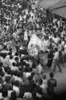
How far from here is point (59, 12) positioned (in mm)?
17812

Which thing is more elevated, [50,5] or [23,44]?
[50,5]

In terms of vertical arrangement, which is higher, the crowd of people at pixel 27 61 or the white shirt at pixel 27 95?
the crowd of people at pixel 27 61

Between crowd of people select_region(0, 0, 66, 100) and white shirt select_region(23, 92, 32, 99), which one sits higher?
crowd of people select_region(0, 0, 66, 100)

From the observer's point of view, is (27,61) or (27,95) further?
(27,61)

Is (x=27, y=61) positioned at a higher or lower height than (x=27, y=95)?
higher

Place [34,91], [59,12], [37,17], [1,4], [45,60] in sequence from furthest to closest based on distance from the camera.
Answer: [1,4] < [37,17] < [59,12] < [45,60] < [34,91]

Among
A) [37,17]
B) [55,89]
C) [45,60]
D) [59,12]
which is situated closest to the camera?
[55,89]

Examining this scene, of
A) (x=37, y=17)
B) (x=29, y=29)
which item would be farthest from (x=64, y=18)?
(x=29, y=29)

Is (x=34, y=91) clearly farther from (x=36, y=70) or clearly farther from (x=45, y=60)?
(x=45, y=60)

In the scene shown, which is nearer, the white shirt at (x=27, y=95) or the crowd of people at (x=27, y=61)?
the white shirt at (x=27, y=95)

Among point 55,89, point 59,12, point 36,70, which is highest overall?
point 59,12

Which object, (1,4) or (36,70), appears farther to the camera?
(1,4)

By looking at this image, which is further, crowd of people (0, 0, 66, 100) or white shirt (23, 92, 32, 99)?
crowd of people (0, 0, 66, 100)

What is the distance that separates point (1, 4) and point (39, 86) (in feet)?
53.4
